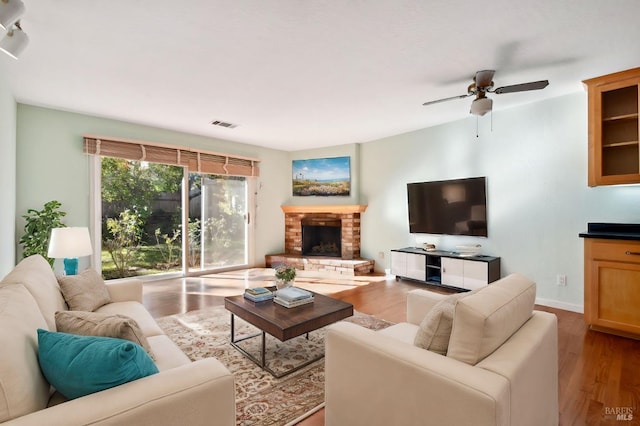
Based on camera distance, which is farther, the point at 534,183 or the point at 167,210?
the point at 167,210

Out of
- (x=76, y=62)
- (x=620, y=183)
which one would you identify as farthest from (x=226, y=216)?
(x=620, y=183)

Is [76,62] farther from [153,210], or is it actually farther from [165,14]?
[153,210]

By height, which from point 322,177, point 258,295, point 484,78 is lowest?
point 258,295

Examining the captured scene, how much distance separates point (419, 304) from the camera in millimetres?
2068

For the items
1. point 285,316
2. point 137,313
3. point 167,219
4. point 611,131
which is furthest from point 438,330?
point 167,219

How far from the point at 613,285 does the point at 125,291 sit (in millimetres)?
4424

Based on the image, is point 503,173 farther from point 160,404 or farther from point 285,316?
point 160,404

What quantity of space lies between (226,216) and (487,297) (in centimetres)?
516

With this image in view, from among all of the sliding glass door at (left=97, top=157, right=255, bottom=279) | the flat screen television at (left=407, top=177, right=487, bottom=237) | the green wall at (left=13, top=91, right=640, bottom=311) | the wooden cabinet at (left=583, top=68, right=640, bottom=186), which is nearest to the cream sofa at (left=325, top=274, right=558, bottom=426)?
the wooden cabinet at (left=583, top=68, right=640, bottom=186)

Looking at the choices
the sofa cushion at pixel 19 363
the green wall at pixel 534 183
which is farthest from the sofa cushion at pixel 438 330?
the green wall at pixel 534 183

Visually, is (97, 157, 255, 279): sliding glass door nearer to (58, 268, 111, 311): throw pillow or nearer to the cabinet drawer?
(58, 268, 111, 311): throw pillow

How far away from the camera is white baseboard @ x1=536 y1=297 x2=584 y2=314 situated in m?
3.46

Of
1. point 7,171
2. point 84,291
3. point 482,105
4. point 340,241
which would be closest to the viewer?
point 84,291

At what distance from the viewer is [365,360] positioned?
4.39 feet
